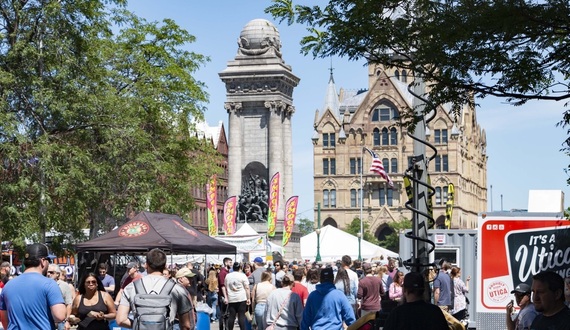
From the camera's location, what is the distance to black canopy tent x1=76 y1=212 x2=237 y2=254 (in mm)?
20875

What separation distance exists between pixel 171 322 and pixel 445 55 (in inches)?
117

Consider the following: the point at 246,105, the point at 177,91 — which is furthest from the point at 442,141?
the point at 177,91

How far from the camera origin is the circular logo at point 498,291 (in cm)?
1520

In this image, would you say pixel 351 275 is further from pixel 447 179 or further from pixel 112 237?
pixel 447 179

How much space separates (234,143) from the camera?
75500 mm

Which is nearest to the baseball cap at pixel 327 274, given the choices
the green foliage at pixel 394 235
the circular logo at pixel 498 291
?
the circular logo at pixel 498 291

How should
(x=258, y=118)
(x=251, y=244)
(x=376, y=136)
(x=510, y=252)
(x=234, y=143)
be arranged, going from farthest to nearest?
(x=376, y=136)
(x=258, y=118)
(x=234, y=143)
(x=251, y=244)
(x=510, y=252)

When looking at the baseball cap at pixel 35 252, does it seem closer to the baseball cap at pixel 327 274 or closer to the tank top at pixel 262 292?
the baseball cap at pixel 327 274

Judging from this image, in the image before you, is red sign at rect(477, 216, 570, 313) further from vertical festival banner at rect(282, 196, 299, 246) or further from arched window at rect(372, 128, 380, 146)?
arched window at rect(372, 128, 380, 146)

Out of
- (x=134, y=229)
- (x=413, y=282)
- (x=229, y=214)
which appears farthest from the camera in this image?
(x=229, y=214)

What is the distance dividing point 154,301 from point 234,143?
6619cm

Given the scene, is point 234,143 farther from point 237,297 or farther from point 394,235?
point 394,235

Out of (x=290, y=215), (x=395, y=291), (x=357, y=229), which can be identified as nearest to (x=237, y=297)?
(x=395, y=291)

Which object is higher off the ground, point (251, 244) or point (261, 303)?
point (251, 244)
